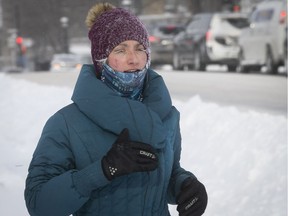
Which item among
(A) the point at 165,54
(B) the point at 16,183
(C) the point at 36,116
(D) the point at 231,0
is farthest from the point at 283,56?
(D) the point at 231,0

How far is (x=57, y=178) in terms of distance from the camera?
7.54 feet

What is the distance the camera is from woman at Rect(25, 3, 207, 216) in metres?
2.29

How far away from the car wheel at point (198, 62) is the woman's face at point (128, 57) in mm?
17793

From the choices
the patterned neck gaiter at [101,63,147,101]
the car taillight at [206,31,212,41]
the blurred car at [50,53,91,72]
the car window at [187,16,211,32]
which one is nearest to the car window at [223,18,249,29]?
the car window at [187,16,211,32]

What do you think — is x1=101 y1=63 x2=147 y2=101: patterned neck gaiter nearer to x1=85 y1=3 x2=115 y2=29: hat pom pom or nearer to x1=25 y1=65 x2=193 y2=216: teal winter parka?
x1=25 y1=65 x2=193 y2=216: teal winter parka

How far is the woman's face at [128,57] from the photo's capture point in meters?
2.53

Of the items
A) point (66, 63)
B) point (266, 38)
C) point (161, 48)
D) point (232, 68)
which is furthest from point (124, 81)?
point (66, 63)

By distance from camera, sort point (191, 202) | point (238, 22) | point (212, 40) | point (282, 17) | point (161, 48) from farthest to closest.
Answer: point (161, 48), point (238, 22), point (212, 40), point (282, 17), point (191, 202)

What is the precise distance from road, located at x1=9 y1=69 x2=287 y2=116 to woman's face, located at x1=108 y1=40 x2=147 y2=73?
6.62 m

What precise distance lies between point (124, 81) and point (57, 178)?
42 centimetres

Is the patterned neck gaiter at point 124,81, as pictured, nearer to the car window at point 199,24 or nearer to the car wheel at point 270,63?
the car wheel at point 270,63

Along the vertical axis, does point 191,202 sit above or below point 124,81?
below

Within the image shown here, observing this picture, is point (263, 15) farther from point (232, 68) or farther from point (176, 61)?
point (176, 61)

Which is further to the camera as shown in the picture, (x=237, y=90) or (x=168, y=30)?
(x=168, y=30)
